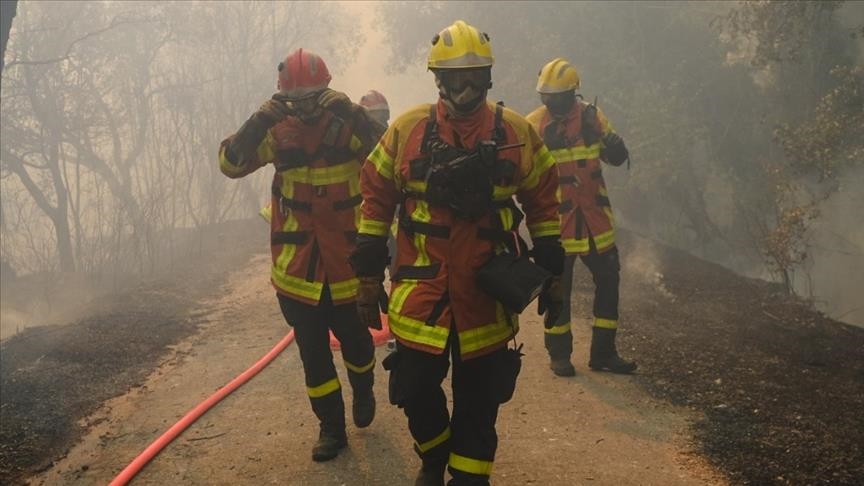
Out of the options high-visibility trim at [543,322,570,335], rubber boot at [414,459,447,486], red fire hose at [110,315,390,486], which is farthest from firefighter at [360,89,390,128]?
rubber boot at [414,459,447,486]

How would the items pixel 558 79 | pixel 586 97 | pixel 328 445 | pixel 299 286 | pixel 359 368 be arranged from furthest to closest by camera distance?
pixel 586 97
pixel 558 79
pixel 359 368
pixel 328 445
pixel 299 286

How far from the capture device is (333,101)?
4.05 meters

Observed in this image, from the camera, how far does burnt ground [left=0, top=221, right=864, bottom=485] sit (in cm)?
427

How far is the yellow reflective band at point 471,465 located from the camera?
3203 mm

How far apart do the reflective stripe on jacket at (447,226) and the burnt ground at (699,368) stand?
1.78 meters

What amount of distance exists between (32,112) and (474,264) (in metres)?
13.1

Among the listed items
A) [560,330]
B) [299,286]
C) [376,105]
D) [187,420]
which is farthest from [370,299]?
[376,105]

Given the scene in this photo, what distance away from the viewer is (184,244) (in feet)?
43.2

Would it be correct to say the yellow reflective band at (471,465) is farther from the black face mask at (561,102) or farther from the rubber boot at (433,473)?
the black face mask at (561,102)

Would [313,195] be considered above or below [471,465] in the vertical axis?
above

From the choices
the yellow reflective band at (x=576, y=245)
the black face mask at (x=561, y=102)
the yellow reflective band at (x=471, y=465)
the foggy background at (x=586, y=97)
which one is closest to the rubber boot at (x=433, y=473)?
the yellow reflective band at (x=471, y=465)

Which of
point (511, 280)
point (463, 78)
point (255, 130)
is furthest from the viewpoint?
point (255, 130)

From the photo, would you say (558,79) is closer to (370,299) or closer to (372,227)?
(372,227)

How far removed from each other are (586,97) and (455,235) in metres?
12.3
